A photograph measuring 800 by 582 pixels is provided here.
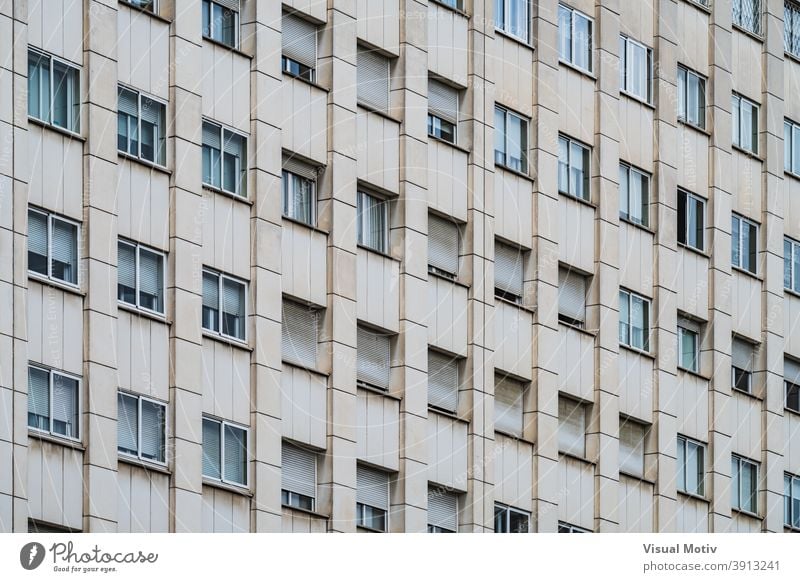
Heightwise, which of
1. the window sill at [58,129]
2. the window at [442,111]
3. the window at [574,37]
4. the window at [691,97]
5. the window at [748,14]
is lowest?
the window sill at [58,129]

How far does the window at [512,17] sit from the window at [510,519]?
11536 millimetres

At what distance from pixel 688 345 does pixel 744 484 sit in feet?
13.1

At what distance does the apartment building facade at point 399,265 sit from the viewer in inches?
2282

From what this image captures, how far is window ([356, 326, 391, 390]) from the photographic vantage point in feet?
214

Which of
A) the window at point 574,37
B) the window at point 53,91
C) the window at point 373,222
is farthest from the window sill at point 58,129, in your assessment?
the window at point 574,37

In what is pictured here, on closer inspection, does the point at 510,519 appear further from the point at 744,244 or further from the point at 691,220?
the point at 744,244

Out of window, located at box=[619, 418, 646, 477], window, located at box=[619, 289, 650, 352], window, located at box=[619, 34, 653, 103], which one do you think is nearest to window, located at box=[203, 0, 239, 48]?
window, located at box=[619, 34, 653, 103]

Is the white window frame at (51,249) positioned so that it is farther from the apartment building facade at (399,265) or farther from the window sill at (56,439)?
the window sill at (56,439)

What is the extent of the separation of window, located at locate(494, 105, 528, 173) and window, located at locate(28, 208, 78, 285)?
1494 centimetres

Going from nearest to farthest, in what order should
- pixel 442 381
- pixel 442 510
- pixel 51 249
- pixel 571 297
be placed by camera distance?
pixel 51 249 → pixel 442 510 → pixel 442 381 → pixel 571 297

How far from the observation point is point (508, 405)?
228 ft

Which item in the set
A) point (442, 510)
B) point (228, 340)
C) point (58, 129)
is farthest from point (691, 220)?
point (58, 129)

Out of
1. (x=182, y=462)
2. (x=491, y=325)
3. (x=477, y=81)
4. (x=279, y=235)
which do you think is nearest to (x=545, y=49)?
(x=477, y=81)

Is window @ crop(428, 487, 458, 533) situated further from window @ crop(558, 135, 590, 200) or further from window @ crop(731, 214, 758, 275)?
window @ crop(731, 214, 758, 275)
